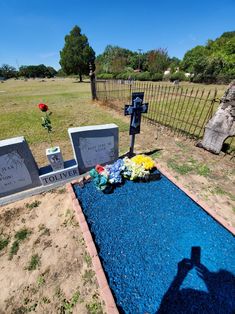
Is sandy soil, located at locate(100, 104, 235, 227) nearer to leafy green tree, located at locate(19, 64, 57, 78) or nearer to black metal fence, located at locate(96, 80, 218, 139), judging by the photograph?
black metal fence, located at locate(96, 80, 218, 139)

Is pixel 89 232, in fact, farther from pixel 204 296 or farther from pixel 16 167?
pixel 16 167

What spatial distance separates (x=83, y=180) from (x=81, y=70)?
38.4 metres

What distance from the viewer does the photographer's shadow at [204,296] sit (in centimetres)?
183

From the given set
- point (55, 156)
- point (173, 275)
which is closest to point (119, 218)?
point (173, 275)

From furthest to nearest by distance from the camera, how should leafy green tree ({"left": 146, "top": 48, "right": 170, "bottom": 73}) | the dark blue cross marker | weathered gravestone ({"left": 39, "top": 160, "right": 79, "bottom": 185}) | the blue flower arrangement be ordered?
leafy green tree ({"left": 146, "top": 48, "right": 170, "bottom": 73})
the dark blue cross marker
weathered gravestone ({"left": 39, "top": 160, "right": 79, "bottom": 185})
the blue flower arrangement

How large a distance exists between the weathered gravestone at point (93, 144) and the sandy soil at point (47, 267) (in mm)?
1241

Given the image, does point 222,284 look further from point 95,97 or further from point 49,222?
point 95,97

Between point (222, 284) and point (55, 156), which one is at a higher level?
point (55, 156)

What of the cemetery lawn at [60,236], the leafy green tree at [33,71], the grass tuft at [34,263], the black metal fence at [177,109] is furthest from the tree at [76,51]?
the leafy green tree at [33,71]

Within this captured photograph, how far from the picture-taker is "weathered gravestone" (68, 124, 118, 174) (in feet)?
11.9

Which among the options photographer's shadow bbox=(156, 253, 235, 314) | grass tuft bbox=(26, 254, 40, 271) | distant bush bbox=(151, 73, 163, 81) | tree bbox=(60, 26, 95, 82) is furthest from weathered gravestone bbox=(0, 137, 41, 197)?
distant bush bbox=(151, 73, 163, 81)

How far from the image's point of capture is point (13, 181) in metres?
3.42

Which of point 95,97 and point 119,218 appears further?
point 95,97

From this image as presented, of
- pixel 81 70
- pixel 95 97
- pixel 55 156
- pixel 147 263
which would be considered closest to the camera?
pixel 147 263
